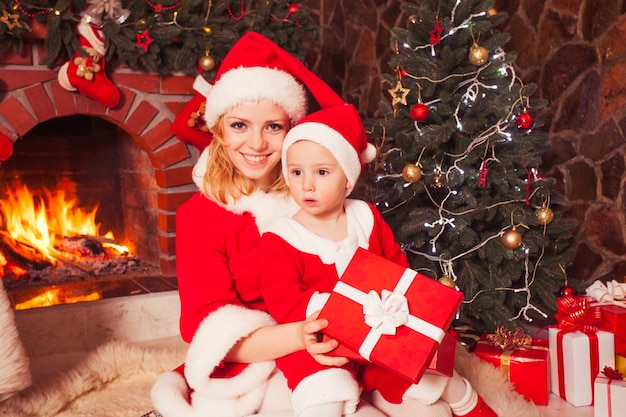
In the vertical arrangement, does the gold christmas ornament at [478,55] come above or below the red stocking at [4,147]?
above

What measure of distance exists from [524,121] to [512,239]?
1.45 ft

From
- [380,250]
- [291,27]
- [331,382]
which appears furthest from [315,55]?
[331,382]

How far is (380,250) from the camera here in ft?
5.36

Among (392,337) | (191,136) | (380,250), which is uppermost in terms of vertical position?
(191,136)

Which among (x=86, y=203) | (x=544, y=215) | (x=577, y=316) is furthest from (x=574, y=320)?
(x=86, y=203)

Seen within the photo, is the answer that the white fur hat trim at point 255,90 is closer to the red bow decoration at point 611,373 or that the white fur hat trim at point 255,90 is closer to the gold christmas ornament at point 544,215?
the gold christmas ornament at point 544,215

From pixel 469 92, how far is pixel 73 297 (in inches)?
77.6

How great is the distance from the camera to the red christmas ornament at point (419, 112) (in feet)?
7.25

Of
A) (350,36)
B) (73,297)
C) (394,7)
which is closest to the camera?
(73,297)

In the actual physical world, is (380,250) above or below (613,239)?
above

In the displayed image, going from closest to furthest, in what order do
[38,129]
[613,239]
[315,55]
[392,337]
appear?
1. [392,337]
2. [613,239]
3. [38,129]
4. [315,55]

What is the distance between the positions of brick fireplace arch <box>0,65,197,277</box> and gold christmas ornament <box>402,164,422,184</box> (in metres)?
1.27

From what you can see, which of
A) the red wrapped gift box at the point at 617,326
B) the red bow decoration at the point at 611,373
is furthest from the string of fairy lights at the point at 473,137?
the red bow decoration at the point at 611,373

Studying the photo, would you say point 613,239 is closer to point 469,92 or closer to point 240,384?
point 469,92
